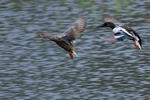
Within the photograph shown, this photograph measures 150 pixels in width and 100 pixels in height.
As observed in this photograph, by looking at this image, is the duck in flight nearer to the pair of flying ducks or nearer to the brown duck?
the pair of flying ducks

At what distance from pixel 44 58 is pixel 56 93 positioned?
2386mm

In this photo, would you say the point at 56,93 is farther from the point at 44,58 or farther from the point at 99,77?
the point at 44,58

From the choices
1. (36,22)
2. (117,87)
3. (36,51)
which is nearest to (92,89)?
(117,87)

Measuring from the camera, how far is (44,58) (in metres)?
16.4

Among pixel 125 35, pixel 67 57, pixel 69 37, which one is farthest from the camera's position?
pixel 67 57

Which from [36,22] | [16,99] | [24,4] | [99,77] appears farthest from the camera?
[24,4]

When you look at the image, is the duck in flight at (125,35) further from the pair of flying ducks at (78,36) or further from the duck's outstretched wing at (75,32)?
the duck's outstretched wing at (75,32)

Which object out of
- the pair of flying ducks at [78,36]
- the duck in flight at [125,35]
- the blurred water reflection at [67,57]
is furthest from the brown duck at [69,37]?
the blurred water reflection at [67,57]

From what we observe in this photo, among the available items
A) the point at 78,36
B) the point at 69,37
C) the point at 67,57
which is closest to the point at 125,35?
the point at 78,36

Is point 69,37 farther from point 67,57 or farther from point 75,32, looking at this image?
point 67,57

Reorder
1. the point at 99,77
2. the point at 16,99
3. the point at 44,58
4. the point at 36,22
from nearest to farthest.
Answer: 1. the point at 16,99
2. the point at 99,77
3. the point at 44,58
4. the point at 36,22

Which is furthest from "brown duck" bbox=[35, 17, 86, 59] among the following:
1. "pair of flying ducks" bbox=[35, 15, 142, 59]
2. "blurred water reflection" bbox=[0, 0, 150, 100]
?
"blurred water reflection" bbox=[0, 0, 150, 100]

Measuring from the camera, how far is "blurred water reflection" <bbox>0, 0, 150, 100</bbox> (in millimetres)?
14242

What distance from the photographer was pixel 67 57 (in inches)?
650
